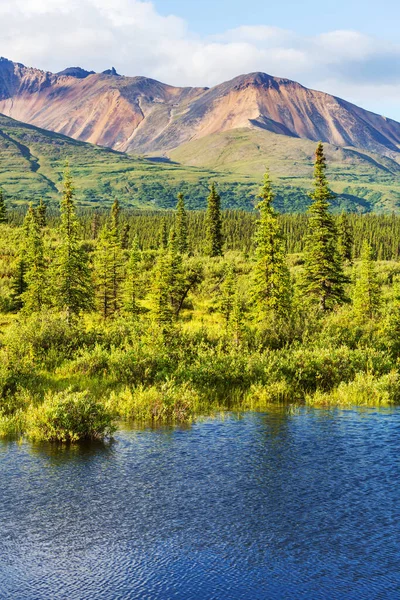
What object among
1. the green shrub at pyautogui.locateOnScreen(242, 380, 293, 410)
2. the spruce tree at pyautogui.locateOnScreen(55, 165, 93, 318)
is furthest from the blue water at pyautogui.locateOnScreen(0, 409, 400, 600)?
the spruce tree at pyautogui.locateOnScreen(55, 165, 93, 318)

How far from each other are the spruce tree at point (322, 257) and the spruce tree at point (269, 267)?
7.38m

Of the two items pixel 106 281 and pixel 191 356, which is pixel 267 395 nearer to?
pixel 191 356

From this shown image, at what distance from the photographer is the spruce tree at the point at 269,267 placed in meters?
41.2

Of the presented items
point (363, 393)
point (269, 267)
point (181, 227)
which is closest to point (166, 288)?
point (269, 267)

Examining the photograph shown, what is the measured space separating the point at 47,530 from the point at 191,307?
53734 millimetres

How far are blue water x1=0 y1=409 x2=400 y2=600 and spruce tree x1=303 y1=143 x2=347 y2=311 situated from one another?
98.9ft

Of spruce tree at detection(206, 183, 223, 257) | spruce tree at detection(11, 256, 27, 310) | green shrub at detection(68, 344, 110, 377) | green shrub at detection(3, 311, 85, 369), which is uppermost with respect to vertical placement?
spruce tree at detection(206, 183, 223, 257)

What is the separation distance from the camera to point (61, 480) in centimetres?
1504

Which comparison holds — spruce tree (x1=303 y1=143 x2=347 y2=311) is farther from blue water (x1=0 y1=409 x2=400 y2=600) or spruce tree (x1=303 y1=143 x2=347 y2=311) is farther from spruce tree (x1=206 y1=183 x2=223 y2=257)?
spruce tree (x1=206 y1=183 x2=223 y2=257)

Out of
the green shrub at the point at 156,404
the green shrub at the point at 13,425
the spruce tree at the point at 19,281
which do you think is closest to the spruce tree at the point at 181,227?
the spruce tree at the point at 19,281

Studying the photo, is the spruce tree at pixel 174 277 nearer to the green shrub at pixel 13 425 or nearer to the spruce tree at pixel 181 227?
the green shrub at pixel 13 425

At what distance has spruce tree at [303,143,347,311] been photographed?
48.7m

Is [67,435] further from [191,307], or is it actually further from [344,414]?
[191,307]

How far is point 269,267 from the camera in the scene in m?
41.9
